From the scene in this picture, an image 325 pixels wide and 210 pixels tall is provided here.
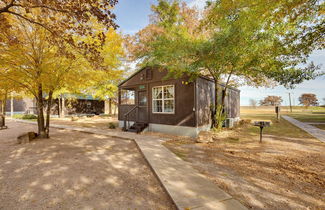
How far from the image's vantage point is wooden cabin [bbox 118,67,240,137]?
9.18 metres

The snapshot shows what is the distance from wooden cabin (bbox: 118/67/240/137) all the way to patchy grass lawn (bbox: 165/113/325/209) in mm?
2829

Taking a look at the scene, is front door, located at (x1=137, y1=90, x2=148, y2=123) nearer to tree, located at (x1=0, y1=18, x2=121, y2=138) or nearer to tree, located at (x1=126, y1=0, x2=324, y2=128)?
tree, located at (x1=126, y1=0, x2=324, y2=128)

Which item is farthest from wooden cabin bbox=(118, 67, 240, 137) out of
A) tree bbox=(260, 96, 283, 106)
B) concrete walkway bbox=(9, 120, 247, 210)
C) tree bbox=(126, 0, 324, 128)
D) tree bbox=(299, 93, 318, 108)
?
tree bbox=(260, 96, 283, 106)

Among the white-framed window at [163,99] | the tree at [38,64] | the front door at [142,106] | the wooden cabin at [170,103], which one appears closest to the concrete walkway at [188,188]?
the wooden cabin at [170,103]

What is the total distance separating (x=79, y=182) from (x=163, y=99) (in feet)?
24.3

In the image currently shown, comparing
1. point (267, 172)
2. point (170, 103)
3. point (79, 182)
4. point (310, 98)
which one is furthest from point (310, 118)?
point (310, 98)

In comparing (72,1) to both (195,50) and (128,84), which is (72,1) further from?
(128,84)

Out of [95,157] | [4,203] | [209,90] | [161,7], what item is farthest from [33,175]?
[161,7]

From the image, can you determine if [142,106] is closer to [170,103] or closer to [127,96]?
[170,103]

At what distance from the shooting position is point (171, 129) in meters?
9.96

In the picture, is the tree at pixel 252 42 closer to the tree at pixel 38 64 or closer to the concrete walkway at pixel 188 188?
the tree at pixel 38 64

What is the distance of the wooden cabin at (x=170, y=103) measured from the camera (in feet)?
30.1

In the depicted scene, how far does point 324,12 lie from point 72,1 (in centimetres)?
662

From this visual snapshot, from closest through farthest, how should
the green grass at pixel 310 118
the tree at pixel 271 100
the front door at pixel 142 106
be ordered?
the front door at pixel 142 106 → the green grass at pixel 310 118 → the tree at pixel 271 100
